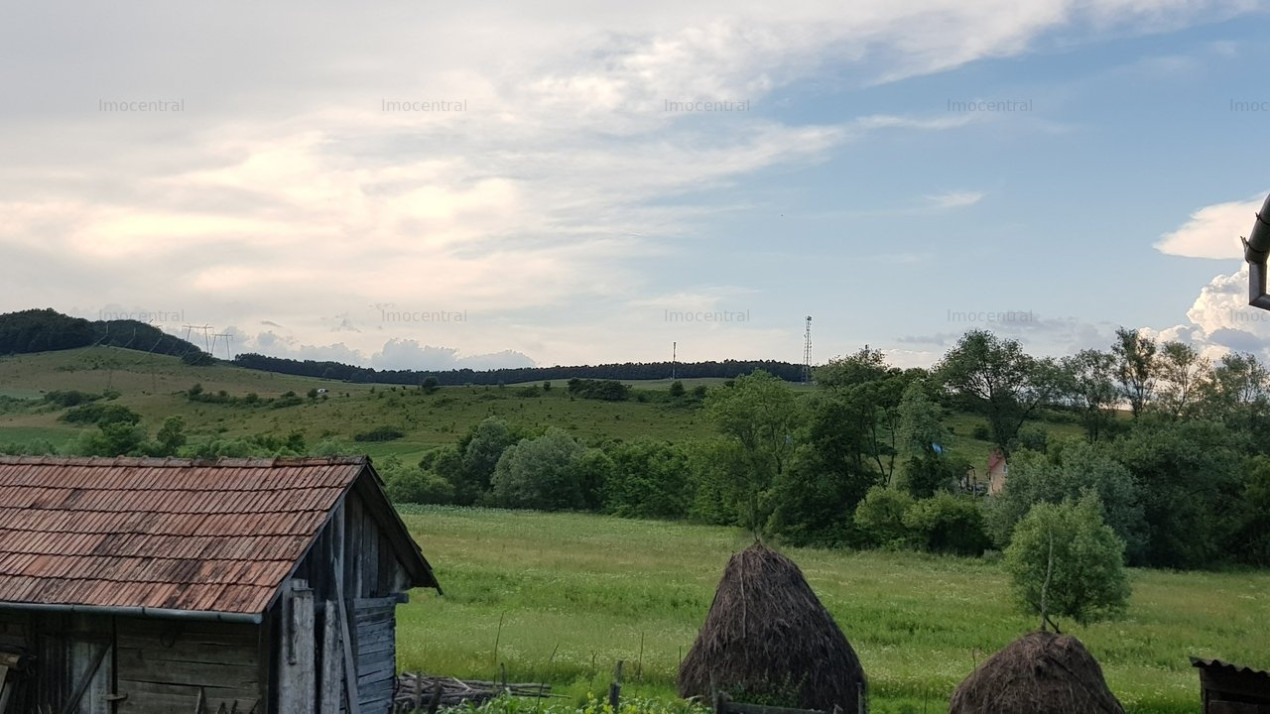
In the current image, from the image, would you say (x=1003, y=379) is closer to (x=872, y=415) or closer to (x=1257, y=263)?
(x=872, y=415)

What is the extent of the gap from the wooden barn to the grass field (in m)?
4.78

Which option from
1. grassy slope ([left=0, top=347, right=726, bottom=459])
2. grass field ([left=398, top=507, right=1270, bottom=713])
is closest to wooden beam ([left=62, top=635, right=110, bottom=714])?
grass field ([left=398, top=507, right=1270, bottom=713])

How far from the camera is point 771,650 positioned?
16.9 metres

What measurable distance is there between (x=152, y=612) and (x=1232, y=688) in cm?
1180

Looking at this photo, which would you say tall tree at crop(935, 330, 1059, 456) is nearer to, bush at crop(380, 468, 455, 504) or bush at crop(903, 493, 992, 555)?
bush at crop(903, 493, 992, 555)

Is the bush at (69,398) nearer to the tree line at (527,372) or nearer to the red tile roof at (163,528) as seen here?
the tree line at (527,372)

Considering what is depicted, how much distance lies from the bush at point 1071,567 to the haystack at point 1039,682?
13.2m

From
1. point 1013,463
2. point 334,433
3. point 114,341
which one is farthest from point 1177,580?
point 114,341

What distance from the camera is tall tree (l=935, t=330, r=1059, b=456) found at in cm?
7050

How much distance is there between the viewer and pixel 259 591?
36.9 feet

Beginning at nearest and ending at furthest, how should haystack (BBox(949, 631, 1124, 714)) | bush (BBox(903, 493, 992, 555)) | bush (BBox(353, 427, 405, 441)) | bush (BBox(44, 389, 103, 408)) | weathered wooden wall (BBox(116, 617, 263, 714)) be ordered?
weathered wooden wall (BBox(116, 617, 263, 714)), haystack (BBox(949, 631, 1124, 714)), bush (BBox(903, 493, 992, 555)), bush (BBox(353, 427, 405, 441)), bush (BBox(44, 389, 103, 408))

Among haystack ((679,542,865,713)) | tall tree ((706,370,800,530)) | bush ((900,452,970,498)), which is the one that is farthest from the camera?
tall tree ((706,370,800,530))

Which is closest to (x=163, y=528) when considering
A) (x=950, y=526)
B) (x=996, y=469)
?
(x=950, y=526)

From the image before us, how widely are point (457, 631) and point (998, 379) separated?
54.3 meters
